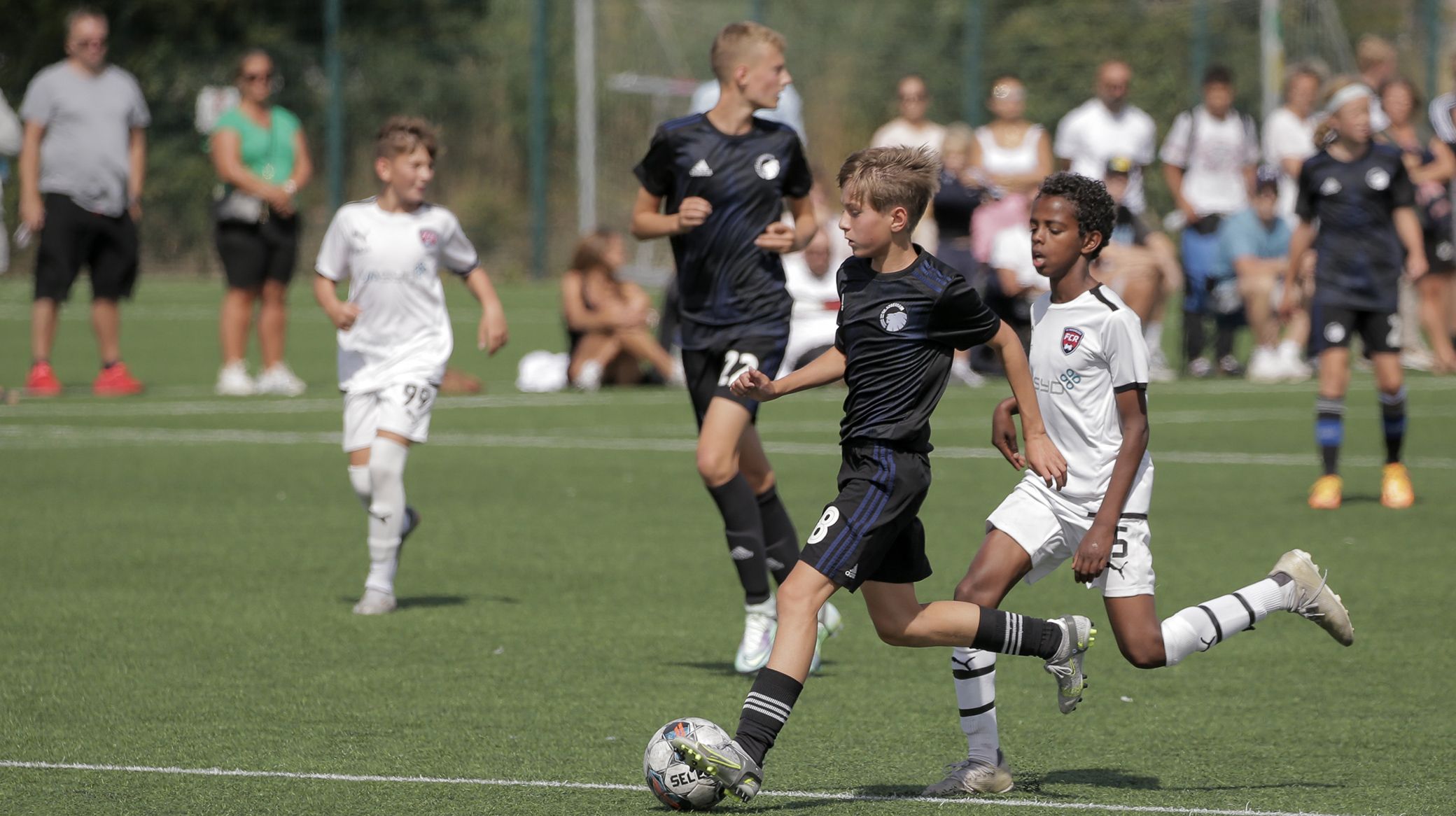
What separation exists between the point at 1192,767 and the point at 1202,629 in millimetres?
388

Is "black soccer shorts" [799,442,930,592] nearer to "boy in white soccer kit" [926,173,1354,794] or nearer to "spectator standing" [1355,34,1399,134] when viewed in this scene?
"boy in white soccer kit" [926,173,1354,794]

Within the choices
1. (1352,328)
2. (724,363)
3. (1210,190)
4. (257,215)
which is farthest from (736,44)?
(1210,190)

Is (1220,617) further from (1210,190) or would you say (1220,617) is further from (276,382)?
(1210,190)

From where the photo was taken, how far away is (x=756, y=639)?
7289mm

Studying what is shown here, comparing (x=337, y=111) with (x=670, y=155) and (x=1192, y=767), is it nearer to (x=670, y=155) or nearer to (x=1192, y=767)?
(x=670, y=155)

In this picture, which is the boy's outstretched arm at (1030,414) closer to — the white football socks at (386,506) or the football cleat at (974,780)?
the football cleat at (974,780)

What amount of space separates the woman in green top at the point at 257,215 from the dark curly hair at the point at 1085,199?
11.1 m

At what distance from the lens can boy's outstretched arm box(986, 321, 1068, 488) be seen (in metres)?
5.48

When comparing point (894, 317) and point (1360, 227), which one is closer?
point (894, 317)

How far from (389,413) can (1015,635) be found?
143 inches

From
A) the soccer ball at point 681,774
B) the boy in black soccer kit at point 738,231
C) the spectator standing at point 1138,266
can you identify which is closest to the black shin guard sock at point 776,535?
the boy in black soccer kit at point 738,231

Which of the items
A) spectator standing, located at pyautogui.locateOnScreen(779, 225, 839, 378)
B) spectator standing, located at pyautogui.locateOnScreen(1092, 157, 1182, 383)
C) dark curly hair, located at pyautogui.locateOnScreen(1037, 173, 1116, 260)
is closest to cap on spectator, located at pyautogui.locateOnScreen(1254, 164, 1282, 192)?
spectator standing, located at pyautogui.locateOnScreen(1092, 157, 1182, 383)

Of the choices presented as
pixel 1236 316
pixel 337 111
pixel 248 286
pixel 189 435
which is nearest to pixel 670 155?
pixel 189 435

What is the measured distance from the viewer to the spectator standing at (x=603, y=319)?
672 inches
